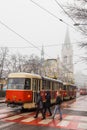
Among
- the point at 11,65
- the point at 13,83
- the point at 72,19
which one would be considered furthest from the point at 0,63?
the point at 72,19

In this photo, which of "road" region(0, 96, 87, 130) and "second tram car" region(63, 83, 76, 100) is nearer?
"road" region(0, 96, 87, 130)

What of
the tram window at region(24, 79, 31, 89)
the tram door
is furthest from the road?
the tram door

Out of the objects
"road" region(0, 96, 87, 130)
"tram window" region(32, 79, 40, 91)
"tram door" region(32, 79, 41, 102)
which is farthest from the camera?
"tram window" region(32, 79, 40, 91)

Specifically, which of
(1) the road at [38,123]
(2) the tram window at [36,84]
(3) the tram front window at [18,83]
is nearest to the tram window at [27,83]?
(3) the tram front window at [18,83]

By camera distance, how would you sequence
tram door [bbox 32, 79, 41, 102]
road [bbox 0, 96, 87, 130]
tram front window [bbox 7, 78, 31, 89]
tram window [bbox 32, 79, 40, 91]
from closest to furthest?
1. road [bbox 0, 96, 87, 130]
2. tram front window [bbox 7, 78, 31, 89]
3. tram door [bbox 32, 79, 41, 102]
4. tram window [bbox 32, 79, 40, 91]

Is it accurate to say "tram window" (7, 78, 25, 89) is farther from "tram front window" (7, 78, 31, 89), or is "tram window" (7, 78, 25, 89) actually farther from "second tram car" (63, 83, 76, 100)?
"second tram car" (63, 83, 76, 100)

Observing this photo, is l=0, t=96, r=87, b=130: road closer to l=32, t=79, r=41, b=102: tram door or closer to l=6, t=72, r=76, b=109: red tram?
l=6, t=72, r=76, b=109: red tram

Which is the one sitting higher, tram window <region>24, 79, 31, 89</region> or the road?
tram window <region>24, 79, 31, 89</region>

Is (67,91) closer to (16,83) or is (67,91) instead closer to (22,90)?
(16,83)

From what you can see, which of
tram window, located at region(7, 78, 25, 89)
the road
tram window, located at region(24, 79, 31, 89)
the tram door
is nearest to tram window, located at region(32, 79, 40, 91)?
the tram door

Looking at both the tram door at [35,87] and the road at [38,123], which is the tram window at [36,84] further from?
the road at [38,123]

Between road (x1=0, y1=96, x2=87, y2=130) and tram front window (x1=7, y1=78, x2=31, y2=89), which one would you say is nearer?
road (x1=0, y1=96, x2=87, y2=130)

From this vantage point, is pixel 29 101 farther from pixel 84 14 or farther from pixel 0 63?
pixel 0 63

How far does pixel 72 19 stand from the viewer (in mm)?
23781
